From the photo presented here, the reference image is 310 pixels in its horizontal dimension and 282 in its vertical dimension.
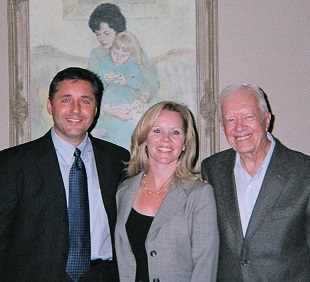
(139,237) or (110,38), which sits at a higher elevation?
(110,38)

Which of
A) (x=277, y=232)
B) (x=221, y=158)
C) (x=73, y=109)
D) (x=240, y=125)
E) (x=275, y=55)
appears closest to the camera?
(x=277, y=232)

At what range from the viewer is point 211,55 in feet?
10.8

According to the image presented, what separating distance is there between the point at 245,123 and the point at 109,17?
4.70ft

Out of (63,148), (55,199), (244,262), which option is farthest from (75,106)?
(244,262)

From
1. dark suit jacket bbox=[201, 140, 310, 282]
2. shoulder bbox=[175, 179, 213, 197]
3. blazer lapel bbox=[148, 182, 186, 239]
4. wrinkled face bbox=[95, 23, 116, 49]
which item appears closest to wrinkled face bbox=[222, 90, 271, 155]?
dark suit jacket bbox=[201, 140, 310, 282]

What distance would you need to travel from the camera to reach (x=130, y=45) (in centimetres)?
335

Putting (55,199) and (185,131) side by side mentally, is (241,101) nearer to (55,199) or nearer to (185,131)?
(185,131)

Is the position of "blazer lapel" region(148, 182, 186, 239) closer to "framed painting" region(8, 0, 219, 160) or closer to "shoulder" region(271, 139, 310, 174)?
"shoulder" region(271, 139, 310, 174)

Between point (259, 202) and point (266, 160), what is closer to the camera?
point (259, 202)

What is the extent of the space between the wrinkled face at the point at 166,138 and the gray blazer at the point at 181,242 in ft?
0.71

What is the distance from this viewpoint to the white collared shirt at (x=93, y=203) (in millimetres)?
2537

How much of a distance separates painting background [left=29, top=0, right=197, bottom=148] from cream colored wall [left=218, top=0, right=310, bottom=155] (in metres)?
0.25

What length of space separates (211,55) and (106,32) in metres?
0.75

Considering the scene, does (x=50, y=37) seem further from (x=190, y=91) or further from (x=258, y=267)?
(x=258, y=267)
